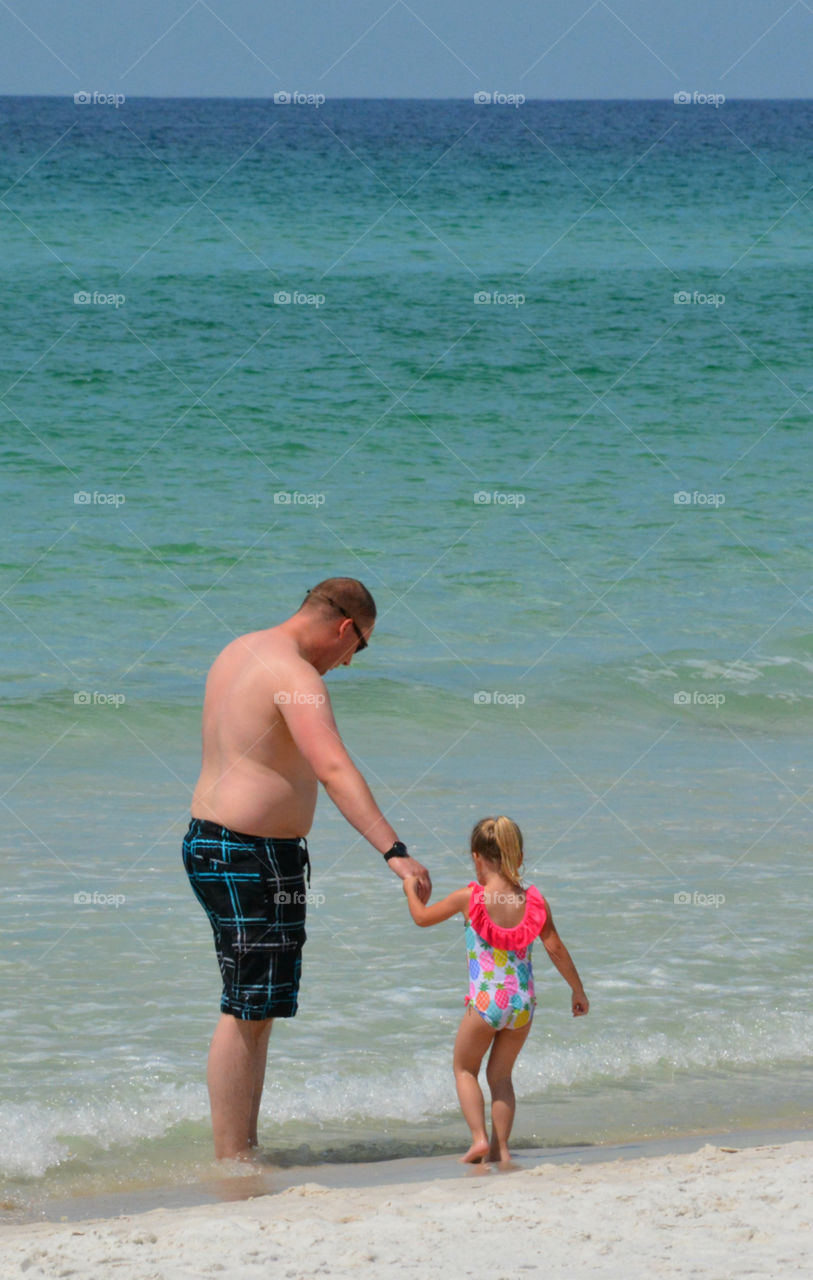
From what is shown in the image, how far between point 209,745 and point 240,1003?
2.16 feet

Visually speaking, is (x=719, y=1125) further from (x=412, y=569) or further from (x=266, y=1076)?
(x=412, y=569)

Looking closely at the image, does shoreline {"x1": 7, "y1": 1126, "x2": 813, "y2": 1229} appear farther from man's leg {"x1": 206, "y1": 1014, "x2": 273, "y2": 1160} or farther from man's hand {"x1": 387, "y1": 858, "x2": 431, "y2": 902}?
man's hand {"x1": 387, "y1": 858, "x2": 431, "y2": 902}

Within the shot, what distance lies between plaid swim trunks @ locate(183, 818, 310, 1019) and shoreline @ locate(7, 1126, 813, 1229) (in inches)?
16.6

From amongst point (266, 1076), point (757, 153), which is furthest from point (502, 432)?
point (757, 153)

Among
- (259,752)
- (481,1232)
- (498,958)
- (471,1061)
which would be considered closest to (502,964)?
(498,958)

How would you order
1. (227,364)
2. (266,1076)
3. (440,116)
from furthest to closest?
(440,116) < (227,364) < (266,1076)

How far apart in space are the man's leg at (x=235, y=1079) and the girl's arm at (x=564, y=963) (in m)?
0.76

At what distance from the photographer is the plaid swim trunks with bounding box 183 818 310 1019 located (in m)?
3.96

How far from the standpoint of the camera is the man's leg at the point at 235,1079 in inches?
158

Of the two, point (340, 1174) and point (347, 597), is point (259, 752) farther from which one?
point (340, 1174)

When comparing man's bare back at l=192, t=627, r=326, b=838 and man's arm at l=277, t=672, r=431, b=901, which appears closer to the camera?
man's arm at l=277, t=672, r=431, b=901

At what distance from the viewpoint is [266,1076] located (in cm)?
473

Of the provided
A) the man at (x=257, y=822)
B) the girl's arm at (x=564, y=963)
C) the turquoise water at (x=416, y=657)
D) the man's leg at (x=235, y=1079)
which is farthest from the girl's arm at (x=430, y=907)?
the turquoise water at (x=416, y=657)

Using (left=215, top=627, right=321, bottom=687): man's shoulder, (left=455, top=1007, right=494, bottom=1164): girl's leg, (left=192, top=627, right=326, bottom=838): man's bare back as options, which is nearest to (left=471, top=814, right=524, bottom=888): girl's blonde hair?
(left=455, top=1007, right=494, bottom=1164): girl's leg
